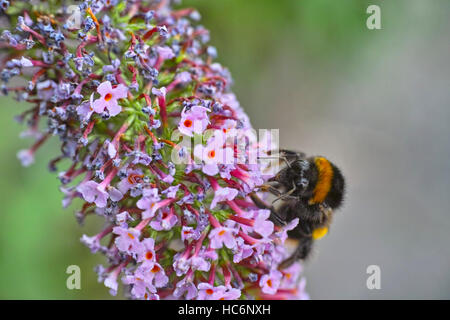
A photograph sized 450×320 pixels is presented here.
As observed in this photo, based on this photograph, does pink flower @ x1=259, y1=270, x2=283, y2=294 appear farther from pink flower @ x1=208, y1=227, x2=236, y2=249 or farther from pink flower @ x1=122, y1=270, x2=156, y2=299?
pink flower @ x1=122, y1=270, x2=156, y2=299

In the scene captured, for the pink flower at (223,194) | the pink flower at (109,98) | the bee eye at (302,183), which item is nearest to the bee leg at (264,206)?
the bee eye at (302,183)

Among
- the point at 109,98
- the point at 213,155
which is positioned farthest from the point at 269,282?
the point at 109,98

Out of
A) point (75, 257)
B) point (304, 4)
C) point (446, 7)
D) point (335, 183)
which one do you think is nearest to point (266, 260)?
point (335, 183)

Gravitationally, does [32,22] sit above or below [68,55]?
above

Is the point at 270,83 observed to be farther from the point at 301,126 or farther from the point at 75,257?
the point at 75,257

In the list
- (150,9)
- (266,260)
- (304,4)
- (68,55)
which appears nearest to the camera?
(68,55)

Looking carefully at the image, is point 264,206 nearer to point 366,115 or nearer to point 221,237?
point 221,237
